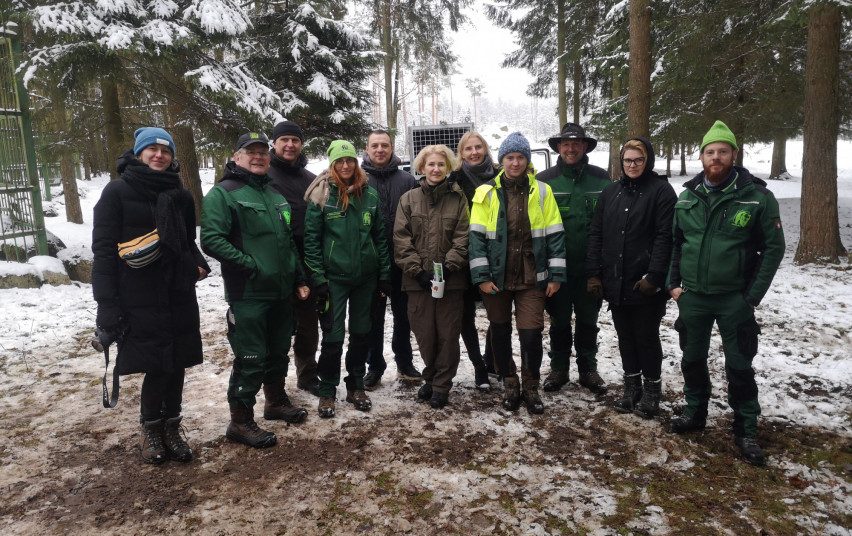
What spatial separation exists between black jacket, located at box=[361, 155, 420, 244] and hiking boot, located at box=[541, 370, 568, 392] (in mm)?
1892

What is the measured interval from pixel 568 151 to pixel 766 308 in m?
4.18

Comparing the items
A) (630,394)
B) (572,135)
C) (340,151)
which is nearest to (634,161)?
(572,135)

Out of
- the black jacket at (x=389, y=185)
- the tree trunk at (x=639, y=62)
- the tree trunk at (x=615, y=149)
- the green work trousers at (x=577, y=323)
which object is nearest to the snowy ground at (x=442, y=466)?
the green work trousers at (x=577, y=323)

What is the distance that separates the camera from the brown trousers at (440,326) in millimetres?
4293

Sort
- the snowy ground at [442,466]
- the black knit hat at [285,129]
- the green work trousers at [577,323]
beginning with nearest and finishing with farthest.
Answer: the snowy ground at [442,466], the black knit hat at [285,129], the green work trousers at [577,323]

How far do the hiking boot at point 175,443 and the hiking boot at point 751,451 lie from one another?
12.2ft

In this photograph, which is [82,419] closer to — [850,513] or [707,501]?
[707,501]

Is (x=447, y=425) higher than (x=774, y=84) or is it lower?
lower

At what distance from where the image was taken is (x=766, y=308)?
670cm

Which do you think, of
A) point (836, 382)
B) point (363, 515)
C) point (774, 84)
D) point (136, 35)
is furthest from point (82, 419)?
point (774, 84)

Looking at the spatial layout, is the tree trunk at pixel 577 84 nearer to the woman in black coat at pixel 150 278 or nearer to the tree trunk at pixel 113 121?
the tree trunk at pixel 113 121

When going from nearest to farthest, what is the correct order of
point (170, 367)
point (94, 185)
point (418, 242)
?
point (170, 367)
point (418, 242)
point (94, 185)

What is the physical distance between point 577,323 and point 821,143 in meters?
6.81

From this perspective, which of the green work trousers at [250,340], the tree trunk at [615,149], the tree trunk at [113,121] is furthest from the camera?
the tree trunk at [615,149]
